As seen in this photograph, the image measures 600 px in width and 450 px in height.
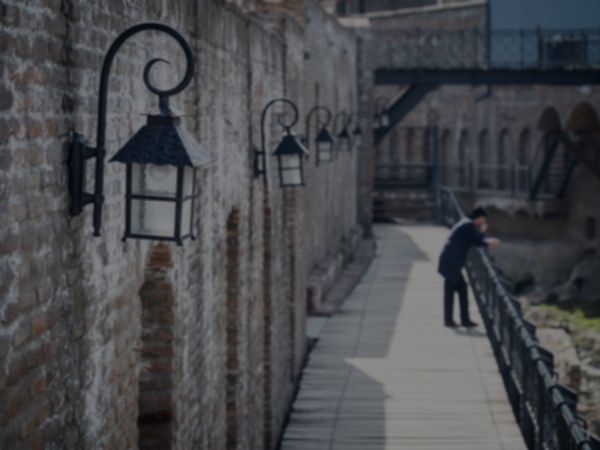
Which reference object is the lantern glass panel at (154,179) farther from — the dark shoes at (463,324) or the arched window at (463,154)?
the arched window at (463,154)

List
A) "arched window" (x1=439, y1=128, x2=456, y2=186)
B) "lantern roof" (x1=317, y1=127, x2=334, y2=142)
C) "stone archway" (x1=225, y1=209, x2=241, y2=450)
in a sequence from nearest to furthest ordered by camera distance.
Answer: "stone archway" (x1=225, y1=209, x2=241, y2=450) < "lantern roof" (x1=317, y1=127, x2=334, y2=142) < "arched window" (x1=439, y1=128, x2=456, y2=186)

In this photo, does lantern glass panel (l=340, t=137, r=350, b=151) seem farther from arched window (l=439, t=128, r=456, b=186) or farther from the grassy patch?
arched window (l=439, t=128, r=456, b=186)

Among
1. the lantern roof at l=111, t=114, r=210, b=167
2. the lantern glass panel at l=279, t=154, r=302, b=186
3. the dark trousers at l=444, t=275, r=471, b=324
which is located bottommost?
the dark trousers at l=444, t=275, r=471, b=324

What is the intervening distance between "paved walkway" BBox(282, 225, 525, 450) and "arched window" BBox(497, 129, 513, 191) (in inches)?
830

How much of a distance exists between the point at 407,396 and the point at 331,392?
2.50 ft

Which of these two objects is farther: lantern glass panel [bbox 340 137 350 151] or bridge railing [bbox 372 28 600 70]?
bridge railing [bbox 372 28 600 70]

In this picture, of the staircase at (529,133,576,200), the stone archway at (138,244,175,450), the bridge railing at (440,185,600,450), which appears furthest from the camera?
the staircase at (529,133,576,200)

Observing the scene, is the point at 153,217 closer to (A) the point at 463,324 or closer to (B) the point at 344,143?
(A) the point at 463,324

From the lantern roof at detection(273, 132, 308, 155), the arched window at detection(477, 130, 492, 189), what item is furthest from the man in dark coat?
the arched window at detection(477, 130, 492, 189)

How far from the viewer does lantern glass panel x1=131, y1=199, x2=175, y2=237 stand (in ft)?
15.2

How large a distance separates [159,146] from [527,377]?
626cm

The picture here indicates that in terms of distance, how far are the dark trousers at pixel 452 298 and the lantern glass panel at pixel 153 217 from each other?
10.1 m

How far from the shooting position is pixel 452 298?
14.8 m

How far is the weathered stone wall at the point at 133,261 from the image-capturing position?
3857 mm
